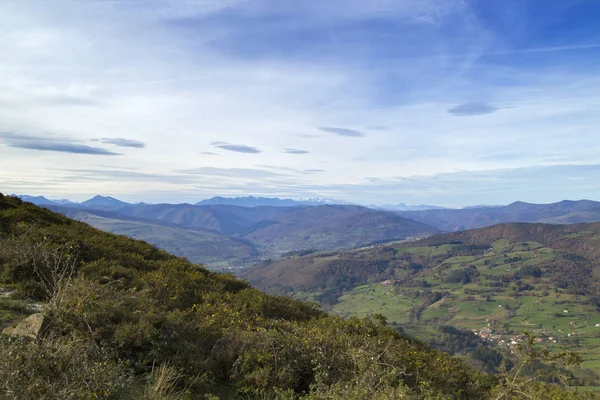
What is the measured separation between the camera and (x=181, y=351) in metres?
7.09

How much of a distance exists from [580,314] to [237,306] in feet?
539

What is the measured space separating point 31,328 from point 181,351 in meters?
2.69

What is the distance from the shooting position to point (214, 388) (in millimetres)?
6656

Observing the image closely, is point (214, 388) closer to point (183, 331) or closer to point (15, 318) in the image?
point (183, 331)

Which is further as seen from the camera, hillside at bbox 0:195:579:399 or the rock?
the rock

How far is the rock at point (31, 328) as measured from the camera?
6125 millimetres

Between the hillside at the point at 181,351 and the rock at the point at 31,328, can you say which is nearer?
the hillside at the point at 181,351

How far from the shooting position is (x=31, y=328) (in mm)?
6297

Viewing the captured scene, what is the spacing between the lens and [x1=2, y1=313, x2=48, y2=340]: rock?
20.1 feet

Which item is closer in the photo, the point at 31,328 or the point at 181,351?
the point at 31,328

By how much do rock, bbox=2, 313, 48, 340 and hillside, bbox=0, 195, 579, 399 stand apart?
55mm

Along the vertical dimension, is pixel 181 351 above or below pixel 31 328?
below

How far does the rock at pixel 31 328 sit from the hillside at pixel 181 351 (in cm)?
5

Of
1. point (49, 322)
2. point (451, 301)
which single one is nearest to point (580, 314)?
point (451, 301)
